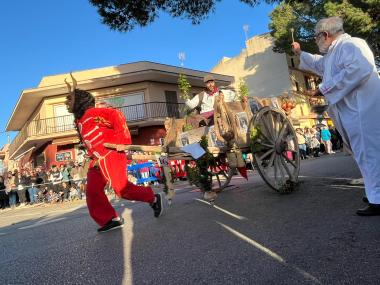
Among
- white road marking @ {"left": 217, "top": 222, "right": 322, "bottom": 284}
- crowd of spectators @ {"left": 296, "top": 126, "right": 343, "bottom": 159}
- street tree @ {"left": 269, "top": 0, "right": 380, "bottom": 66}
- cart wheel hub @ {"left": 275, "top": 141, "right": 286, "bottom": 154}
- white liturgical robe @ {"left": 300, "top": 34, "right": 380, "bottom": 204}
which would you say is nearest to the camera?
white road marking @ {"left": 217, "top": 222, "right": 322, "bottom": 284}

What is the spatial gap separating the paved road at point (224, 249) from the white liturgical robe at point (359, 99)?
1.65 ft

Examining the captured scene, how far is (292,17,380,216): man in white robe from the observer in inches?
156

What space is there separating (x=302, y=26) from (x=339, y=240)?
2977 centimetres

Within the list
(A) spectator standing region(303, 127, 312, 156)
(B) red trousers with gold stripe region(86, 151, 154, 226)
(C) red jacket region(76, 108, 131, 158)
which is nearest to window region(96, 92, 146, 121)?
(A) spectator standing region(303, 127, 312, 156)

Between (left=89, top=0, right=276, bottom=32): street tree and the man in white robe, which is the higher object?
(left=89, top=0, right=276, bottom=32): street tree

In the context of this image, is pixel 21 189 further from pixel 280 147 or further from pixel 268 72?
pixel 268 72

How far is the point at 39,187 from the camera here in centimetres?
1933

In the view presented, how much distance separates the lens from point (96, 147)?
210 inches

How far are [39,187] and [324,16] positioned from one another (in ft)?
65.0

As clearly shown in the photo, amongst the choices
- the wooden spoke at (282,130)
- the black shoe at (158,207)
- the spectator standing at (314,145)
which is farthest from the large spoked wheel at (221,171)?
the spectator standing at (314,145)

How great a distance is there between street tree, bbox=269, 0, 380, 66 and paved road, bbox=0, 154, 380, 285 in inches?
627

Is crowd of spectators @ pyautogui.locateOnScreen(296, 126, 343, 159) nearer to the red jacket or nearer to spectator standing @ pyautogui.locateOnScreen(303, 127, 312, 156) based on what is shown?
spectator standing @ pyautogui.locateOnScreen(303, 127, 312, 156)

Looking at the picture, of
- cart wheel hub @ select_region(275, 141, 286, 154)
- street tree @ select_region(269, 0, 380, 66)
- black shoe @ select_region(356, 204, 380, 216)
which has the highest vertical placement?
street tree @ select_region(269, 0, 380, 66)

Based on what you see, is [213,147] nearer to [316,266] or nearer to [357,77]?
[357,77]
